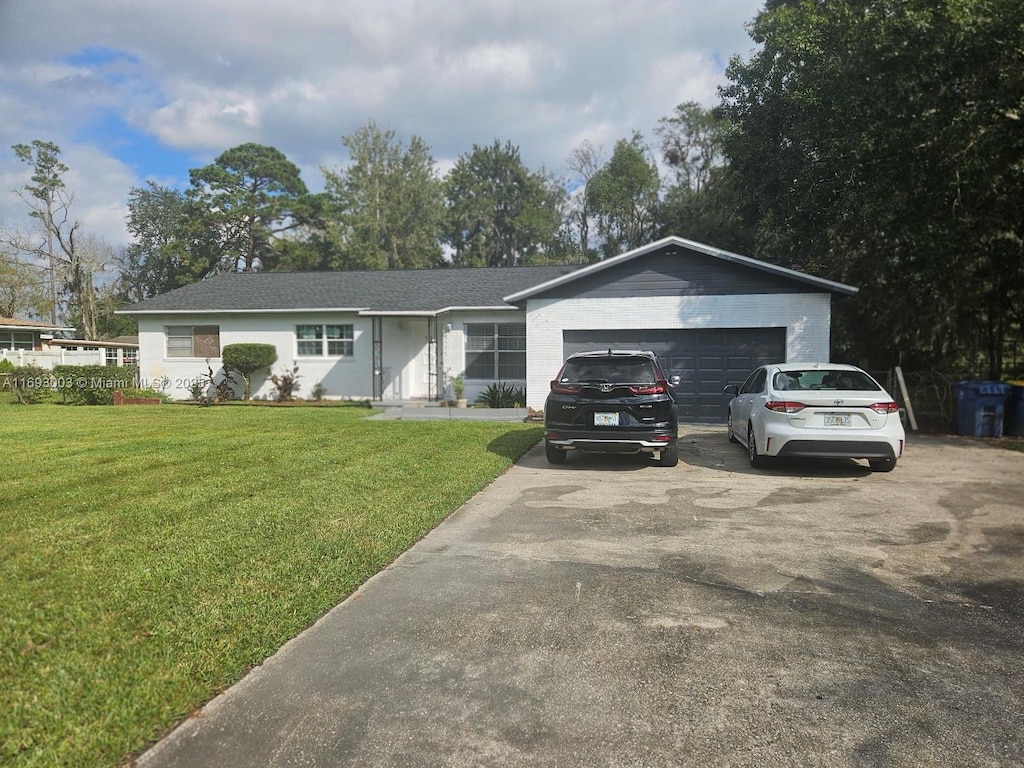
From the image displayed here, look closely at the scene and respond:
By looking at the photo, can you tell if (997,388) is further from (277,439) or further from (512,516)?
(277,439)

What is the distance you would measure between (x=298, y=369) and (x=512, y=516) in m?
15.1

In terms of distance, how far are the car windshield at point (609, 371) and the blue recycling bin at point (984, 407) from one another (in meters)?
8.59

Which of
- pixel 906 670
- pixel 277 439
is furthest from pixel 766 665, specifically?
pixel 277 439

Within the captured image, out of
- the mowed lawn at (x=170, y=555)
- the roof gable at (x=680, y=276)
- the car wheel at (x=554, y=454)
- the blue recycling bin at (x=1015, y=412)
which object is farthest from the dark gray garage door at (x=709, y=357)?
the car wheel at (x=554, y=454)

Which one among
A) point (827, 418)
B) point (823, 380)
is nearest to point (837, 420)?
point (827, 418)

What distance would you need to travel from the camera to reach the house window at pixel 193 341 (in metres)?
20.4

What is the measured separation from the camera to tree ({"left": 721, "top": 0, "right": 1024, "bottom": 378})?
10703mm

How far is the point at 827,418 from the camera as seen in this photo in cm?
817

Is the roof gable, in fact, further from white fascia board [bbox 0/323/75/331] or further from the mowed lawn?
Result: white fascia board [bbox 0/323/75/331]

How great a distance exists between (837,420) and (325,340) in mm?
15567

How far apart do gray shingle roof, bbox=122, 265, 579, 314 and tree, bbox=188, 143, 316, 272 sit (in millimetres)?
25287

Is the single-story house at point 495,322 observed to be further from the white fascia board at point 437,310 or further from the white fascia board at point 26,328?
the white fascia board at point 26,328

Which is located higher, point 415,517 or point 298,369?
point 298,369

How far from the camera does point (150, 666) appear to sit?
10.2 feet
